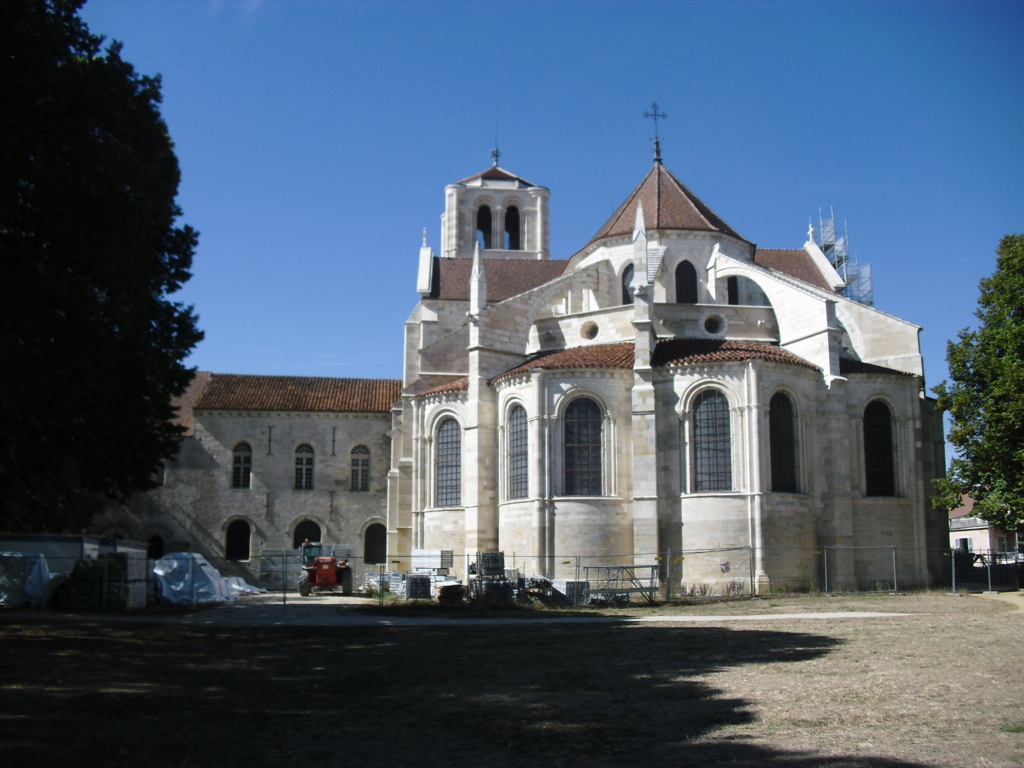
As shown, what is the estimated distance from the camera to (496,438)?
3188 centimetres

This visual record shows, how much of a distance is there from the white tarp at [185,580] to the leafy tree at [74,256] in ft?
22.8

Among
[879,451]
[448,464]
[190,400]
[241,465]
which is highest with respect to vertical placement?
[190,400]

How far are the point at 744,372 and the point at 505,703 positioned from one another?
20131 millimetres

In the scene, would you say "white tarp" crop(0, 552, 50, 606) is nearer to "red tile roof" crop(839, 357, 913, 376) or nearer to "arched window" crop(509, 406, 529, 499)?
"arched window" crop(509, 406, 529, 499)

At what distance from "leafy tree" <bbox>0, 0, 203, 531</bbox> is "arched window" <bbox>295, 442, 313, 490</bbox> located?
2549cm

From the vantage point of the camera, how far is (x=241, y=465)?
44094 mm

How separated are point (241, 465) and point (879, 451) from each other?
28150 millimetres

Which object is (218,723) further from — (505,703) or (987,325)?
(987,325)

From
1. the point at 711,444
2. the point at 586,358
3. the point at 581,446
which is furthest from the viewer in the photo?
the point at 586,358

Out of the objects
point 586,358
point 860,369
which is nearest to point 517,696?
point 586,358

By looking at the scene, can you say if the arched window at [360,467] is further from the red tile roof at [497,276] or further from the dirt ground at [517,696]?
the dirt ground at [517,696]

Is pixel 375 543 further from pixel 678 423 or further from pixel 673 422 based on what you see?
pixel 678 423

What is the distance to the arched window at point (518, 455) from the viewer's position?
3012cm

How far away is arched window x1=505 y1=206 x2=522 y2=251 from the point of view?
174 feet
